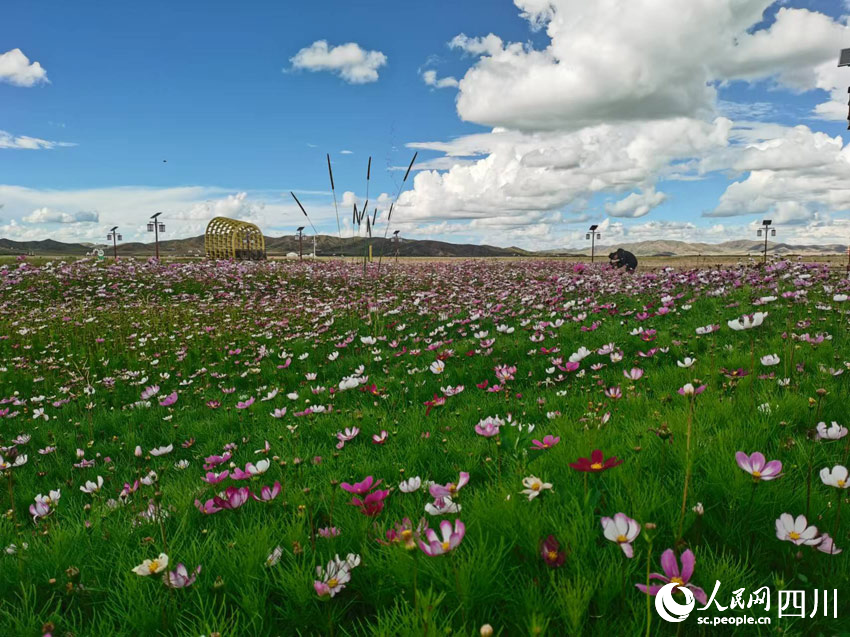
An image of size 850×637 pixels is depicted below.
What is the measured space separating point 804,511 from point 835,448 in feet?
3.07

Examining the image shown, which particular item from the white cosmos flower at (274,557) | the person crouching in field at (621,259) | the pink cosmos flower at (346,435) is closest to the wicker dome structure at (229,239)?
the person crouching in field at (621,259)

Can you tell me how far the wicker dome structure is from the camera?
1544 inches

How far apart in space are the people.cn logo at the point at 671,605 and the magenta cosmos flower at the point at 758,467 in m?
0.50

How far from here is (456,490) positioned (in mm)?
1650

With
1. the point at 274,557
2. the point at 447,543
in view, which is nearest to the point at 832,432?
the point at 447,543

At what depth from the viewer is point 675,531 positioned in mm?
1741

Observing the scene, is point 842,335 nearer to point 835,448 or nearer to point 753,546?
point 835,448

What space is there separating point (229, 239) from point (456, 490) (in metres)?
43.9

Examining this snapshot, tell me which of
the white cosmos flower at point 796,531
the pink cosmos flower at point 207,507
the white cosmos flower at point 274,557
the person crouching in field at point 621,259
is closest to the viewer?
the white cosmos flower at point 796,531

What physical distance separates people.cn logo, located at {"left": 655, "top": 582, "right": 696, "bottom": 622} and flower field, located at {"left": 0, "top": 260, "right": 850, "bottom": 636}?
0.03m

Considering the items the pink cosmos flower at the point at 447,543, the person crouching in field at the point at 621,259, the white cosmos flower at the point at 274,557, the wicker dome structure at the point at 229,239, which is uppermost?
the wicker dome structure at the point at 229,239

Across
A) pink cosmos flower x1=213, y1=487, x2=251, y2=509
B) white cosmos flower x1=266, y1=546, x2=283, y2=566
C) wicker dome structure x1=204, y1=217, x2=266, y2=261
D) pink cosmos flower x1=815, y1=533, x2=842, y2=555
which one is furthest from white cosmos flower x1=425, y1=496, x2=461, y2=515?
wicker dome structure x1=204, y1=217, x2=266, y2=261

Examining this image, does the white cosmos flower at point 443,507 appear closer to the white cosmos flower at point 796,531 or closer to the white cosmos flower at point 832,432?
the white cosmos flower at point 796,531

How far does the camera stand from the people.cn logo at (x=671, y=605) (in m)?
1.33
